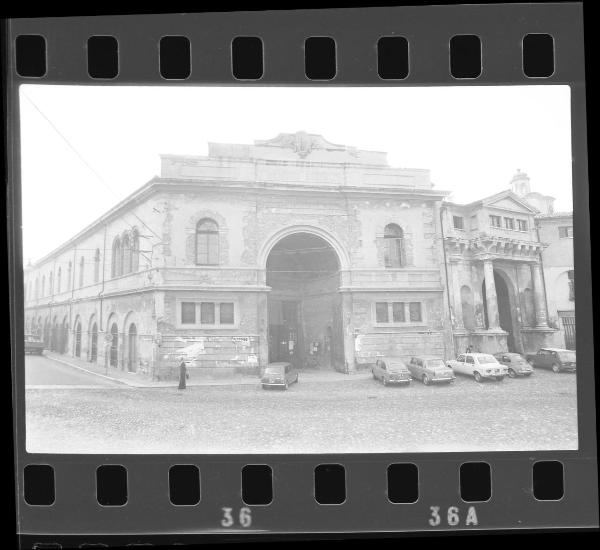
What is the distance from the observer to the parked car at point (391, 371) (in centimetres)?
728

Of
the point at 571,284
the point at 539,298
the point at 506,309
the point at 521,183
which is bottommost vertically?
the point at 506,309

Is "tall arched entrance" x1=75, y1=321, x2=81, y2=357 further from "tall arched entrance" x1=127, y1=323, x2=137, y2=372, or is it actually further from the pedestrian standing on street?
the pedestrian standing on street

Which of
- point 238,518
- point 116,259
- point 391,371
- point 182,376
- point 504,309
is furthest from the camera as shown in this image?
point 504,309

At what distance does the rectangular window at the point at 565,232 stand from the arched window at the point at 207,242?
606 centimetres

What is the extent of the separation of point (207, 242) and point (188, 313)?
136 cm

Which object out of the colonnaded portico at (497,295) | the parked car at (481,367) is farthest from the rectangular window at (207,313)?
the colonnaded portico at (497,295)

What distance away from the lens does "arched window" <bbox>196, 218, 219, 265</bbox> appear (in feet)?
25.8

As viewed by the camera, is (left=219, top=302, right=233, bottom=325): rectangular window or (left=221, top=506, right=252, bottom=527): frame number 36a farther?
(left=219, top=302, right=233, bottom=325): rectangular window

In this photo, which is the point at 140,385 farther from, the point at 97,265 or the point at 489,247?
the point at 489,247

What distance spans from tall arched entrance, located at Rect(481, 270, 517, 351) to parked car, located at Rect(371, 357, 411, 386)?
1.87 meters

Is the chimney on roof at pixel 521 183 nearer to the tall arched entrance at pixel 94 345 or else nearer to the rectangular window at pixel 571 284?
the rectangular window at pixel 571 284

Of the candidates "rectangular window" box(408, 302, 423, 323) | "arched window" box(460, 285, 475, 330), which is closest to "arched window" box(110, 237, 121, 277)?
"rectangular window" box(408, 302, 423, 323)

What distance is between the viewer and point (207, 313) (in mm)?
7645

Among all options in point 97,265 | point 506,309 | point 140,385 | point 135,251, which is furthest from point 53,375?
point 506,309
